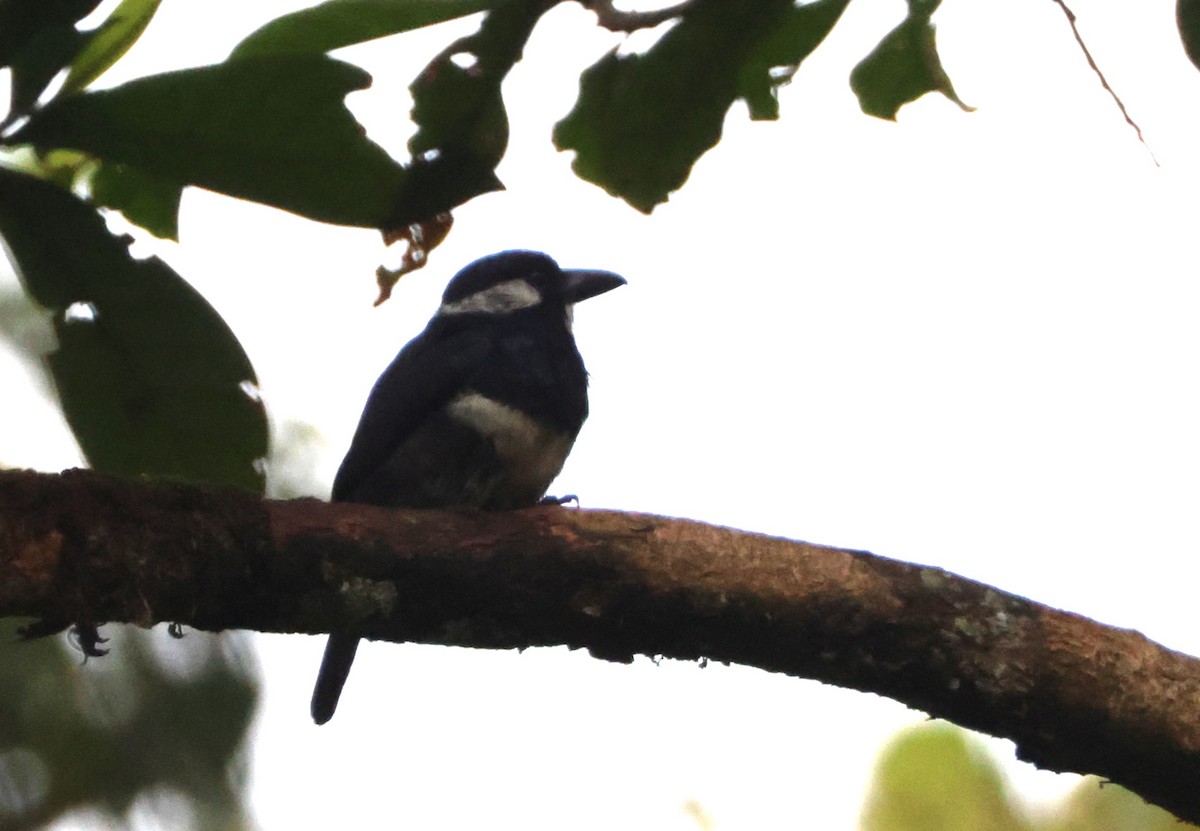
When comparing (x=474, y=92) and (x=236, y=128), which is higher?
(x=474, y=92)

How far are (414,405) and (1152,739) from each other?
166 cm

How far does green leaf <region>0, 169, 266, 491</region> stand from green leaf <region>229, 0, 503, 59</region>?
0.36 metres

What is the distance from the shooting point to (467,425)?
2.89 metres

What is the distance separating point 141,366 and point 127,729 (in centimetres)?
64

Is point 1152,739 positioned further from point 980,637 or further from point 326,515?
point 326,515

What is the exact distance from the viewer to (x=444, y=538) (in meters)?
1.99

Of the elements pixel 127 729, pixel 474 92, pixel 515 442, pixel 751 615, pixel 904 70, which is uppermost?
pixel 904 70

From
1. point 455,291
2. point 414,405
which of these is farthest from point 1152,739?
point 455,291

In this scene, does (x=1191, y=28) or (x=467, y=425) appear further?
(x=467, y=425)

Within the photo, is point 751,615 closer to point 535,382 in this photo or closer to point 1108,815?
point 535,382

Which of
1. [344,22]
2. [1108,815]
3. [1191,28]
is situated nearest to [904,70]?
[1191,28]

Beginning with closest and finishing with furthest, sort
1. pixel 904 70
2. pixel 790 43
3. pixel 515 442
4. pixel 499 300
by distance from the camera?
pixel 790 43
pixel 904 70
pixel 515 442
pixel 499 300

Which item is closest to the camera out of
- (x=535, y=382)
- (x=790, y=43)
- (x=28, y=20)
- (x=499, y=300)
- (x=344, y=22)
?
(x=28, y=20)

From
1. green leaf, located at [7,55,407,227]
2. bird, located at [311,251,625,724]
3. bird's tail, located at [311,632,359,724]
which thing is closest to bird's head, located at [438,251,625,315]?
bird, located at [311,251,625,724]
